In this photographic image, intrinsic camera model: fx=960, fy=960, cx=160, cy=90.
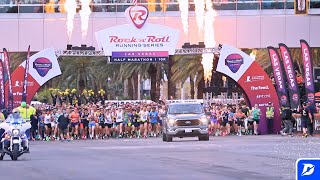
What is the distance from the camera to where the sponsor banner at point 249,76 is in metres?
53.3

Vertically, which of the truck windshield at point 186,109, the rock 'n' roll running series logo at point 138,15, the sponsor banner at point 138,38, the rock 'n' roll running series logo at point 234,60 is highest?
the rock 'n' roll running series logo at point 138,15

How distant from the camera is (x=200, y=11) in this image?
5734 centimetres

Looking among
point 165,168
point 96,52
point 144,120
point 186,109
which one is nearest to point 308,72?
point 144,120

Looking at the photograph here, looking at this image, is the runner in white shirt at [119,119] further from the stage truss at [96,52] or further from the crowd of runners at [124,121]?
the stage truss at [96,52]

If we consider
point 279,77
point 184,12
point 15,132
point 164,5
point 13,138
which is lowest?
point 13,138

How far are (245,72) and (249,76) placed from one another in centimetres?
34

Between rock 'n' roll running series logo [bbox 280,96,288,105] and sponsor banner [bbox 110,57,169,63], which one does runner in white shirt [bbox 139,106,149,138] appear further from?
rock 'n' roll running series logo [bbox 280,96,288,105]

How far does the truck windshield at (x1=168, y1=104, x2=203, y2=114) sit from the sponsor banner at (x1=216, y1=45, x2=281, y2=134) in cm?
1080

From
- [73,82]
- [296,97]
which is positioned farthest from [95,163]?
[73,82]

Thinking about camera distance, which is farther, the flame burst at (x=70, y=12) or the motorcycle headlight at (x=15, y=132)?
the flame burst at (x=70, y=12)

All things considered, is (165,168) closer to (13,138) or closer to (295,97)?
(13,138)

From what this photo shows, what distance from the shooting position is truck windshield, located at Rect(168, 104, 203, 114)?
1679 inches

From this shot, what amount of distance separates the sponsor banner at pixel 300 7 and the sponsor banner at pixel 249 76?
4.86 meters

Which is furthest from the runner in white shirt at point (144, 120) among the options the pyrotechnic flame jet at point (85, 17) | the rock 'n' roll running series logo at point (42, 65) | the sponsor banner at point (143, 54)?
the pyrotechnic flame jet at point (85, 17)
